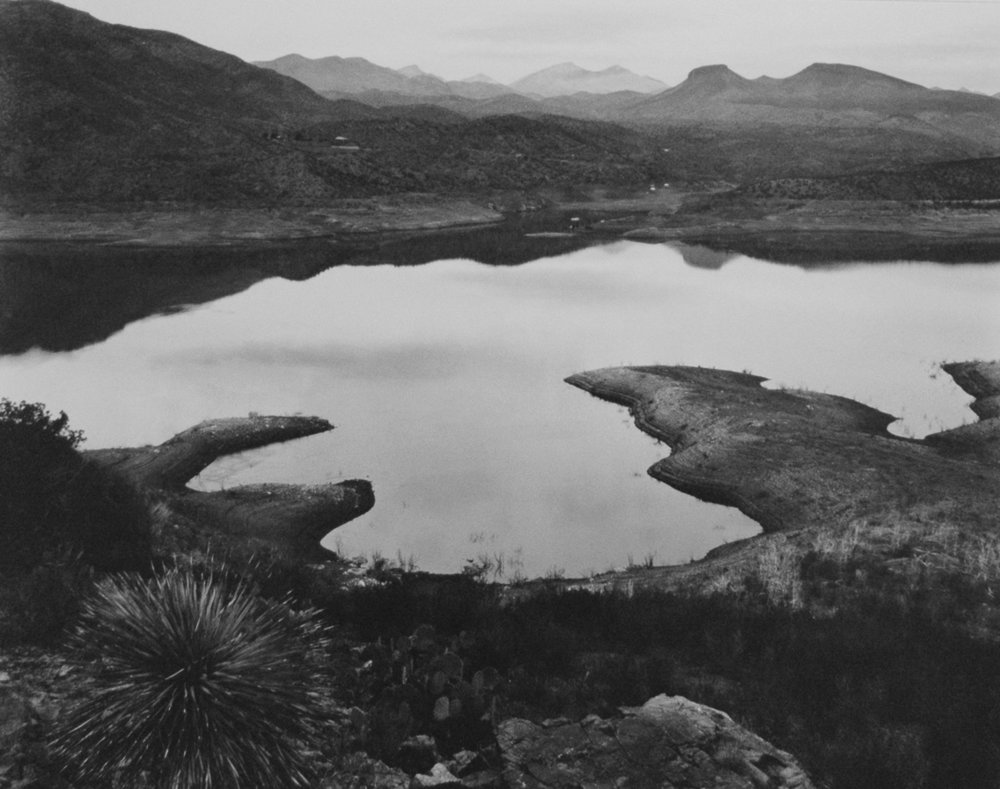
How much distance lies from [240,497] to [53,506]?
8163 millimetres

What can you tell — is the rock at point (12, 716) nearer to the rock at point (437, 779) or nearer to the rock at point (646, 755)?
the rock at point (437, 779)

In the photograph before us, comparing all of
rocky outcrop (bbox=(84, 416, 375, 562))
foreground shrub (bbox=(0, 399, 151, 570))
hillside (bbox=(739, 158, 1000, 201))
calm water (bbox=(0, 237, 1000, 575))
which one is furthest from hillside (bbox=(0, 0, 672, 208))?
foreground shrub (bbox=(0, 399, 151, 570))

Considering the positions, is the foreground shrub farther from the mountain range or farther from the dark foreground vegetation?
the mountain range

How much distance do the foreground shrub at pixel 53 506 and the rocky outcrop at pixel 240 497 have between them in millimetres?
3041

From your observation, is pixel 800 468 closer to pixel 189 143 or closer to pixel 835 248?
pixel 835 248

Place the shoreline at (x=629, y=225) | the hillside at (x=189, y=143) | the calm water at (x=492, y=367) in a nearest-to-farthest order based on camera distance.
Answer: the calm water at (x=492, y=367) < the shoreline at (x=629, y=225) < the hillside at (x=189, y=143)

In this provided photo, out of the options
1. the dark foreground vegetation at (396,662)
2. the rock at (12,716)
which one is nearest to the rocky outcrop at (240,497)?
the dark foreground vegetation at (396,662)

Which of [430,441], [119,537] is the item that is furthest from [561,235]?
[119,537]

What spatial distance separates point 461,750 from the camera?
8.61m

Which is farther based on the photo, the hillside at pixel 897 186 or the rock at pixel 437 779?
the hillside at pixel 897 186

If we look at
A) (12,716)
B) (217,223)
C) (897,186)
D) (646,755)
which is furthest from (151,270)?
(897,186)

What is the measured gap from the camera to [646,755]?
847 centimetres

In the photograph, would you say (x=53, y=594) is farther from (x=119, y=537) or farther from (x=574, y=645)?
(x=574, y=645)

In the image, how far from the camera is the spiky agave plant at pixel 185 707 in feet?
23.4
